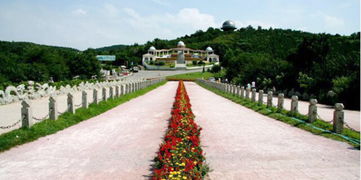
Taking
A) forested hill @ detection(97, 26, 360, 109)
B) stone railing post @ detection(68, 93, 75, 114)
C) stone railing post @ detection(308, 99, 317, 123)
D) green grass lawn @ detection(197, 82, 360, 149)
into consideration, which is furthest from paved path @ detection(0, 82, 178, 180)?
forested hill @ detection(97, 26, 360, 109)

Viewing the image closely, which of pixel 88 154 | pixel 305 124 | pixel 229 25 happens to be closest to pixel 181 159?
pixel 88 154

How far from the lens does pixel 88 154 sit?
696cm

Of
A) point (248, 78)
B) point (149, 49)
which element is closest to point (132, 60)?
point (149, 49)

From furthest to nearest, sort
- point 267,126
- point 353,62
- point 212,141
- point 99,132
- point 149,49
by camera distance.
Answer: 1. point 149,49
2. point 353,62
3. point 267,126
4. point 99,132
5. point 212,141

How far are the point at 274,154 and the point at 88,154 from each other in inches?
167

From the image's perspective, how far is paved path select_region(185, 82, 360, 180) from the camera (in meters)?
5.67

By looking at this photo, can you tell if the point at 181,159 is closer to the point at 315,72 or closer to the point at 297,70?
the point at 315,72

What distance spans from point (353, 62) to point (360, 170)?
2077 cm

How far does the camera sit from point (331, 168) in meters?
6.00

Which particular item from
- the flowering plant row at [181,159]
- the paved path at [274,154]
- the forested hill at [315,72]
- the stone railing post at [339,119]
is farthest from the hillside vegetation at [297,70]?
the flowering plant row at [181,159]

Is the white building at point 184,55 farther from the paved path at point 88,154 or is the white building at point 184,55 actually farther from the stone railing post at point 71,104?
the paved path at point 88,154

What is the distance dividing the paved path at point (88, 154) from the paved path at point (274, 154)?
1.51m

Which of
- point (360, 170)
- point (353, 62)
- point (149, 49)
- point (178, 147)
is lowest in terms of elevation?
point (360, 170)

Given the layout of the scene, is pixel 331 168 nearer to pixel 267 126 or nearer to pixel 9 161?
pixel 267 126
